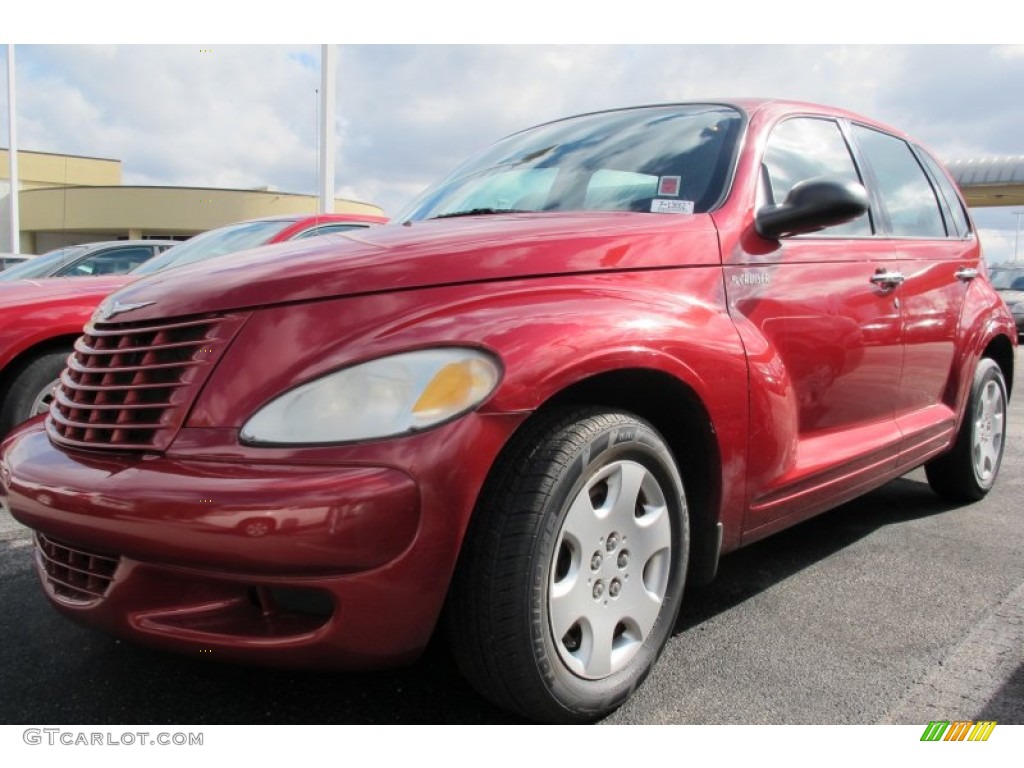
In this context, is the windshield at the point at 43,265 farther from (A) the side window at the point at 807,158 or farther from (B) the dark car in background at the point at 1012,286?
(B) the dark car in background at the point at 1012,286

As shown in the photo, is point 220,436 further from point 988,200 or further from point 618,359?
point 988,200

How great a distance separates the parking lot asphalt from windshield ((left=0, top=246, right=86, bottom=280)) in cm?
299

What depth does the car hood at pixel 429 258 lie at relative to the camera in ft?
6.09

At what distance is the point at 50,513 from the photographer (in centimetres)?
182

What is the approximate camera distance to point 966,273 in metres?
3.78

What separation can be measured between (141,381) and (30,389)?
101 inches

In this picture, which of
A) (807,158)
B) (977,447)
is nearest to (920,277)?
(807,158)

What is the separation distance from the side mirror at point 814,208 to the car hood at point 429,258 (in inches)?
9.1

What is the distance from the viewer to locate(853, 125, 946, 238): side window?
3428 mm

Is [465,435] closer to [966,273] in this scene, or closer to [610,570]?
[610,570]
